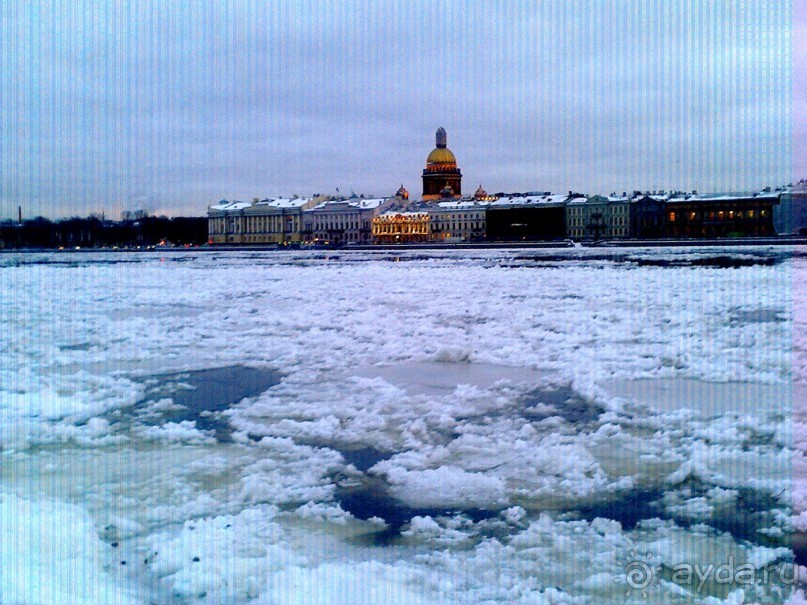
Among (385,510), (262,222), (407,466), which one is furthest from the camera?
(262,222)

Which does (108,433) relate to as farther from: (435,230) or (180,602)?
(435,230)

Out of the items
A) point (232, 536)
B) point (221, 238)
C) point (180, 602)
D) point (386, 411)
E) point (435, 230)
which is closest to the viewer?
point (180, 602)

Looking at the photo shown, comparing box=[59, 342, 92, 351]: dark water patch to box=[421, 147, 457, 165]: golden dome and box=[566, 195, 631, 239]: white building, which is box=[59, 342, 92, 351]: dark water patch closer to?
box=[566, 195, 631, 239]: white building

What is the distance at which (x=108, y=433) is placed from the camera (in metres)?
5.73

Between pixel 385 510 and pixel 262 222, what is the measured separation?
Result: 91841 millimetres

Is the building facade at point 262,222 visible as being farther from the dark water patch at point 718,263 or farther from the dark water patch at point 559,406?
the dark water patch at point 559,406

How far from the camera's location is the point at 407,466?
16.3 ft

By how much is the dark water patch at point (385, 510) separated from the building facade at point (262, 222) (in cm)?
8838

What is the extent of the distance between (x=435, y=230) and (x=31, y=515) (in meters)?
83.6

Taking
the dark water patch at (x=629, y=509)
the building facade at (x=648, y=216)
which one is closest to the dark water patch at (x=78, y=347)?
the dark water patch at (x=629, y=509)

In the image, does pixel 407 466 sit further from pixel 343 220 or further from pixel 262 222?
pixel 262 222

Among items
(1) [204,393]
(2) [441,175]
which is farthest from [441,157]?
Answer: (1) [204,393]

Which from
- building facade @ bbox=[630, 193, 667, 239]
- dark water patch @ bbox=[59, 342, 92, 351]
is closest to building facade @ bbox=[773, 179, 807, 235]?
building facade @ bbox=[630, 193, 667, 239]

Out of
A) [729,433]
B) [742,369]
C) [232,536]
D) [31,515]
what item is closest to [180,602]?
[232,536]
